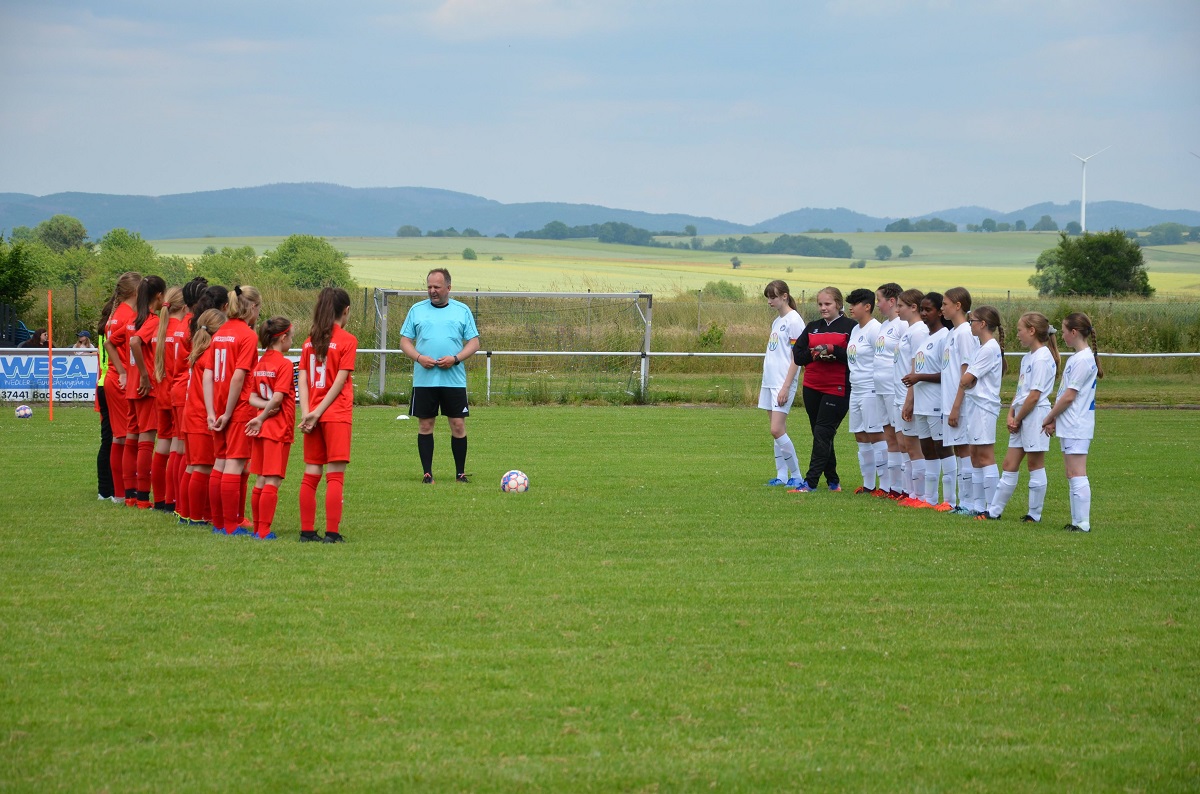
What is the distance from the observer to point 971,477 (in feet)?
33.6

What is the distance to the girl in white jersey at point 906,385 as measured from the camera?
10.7 m

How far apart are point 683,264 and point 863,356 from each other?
79.3 metres

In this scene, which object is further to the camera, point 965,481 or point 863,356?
point 863,356

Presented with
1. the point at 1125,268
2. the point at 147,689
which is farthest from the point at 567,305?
the point at 1125,268

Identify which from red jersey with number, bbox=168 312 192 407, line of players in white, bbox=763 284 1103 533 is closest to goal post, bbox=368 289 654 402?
line of players in white, bbox=763 284 1103 533

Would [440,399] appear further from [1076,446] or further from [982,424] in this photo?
[1076,446]

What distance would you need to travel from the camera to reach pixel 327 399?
8.05 m

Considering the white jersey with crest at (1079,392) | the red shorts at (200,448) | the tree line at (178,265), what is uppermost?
the tree line at (178,265)

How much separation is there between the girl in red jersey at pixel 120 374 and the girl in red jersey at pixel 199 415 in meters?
1.16

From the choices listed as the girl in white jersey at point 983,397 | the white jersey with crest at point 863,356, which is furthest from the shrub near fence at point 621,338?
the girl in white jersey at point 983,397

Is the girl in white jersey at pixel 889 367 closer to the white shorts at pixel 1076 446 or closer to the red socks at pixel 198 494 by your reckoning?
the white shorts at pixel 1076 446

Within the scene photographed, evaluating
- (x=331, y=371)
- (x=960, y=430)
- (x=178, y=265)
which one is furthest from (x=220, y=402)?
(x=178, y=265)

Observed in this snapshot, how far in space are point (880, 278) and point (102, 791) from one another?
257 ft

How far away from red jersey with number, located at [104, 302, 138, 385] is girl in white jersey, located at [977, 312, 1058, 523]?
24.0ft
